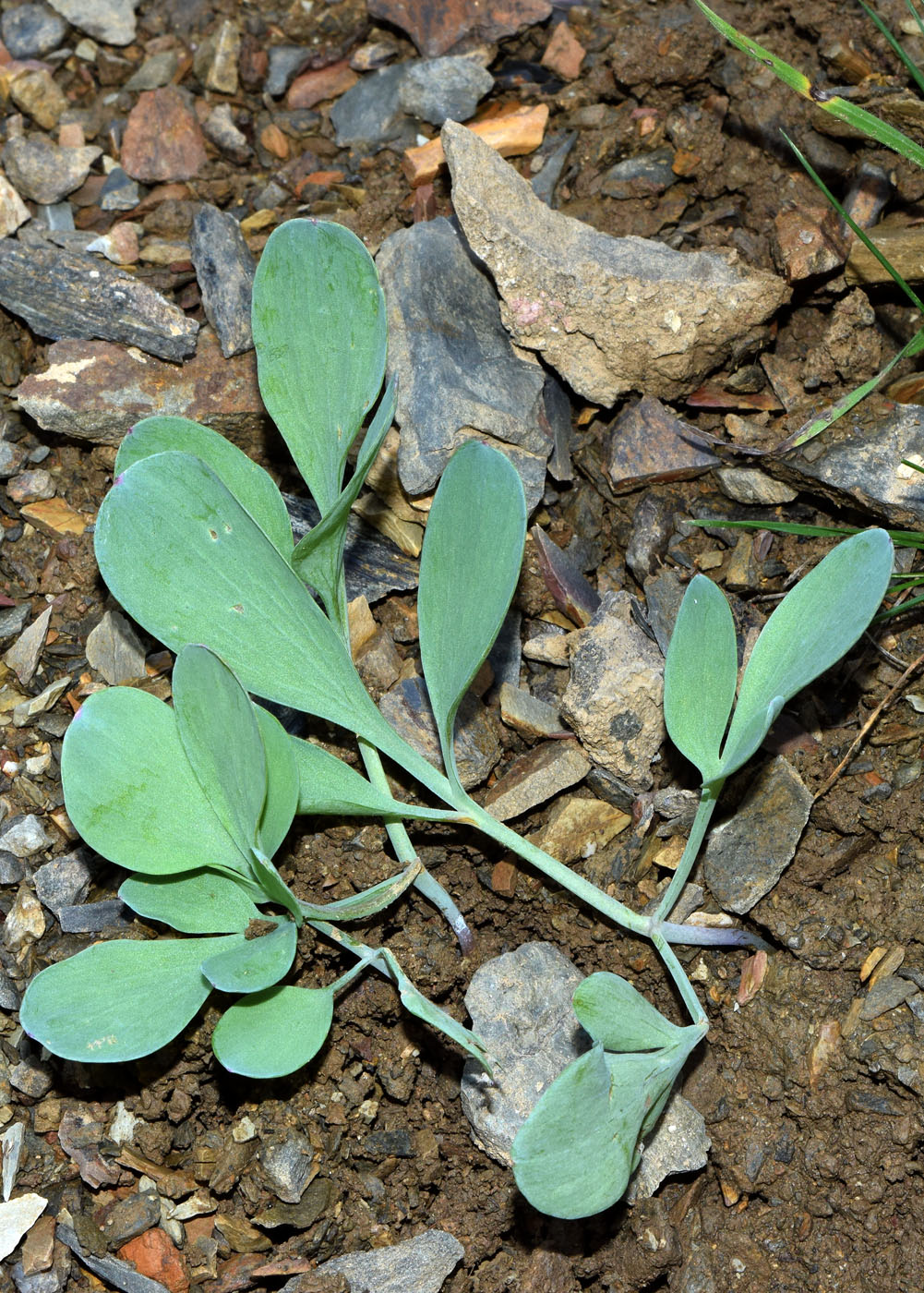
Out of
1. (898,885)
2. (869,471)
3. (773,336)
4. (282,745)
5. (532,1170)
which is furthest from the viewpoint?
(773,336)

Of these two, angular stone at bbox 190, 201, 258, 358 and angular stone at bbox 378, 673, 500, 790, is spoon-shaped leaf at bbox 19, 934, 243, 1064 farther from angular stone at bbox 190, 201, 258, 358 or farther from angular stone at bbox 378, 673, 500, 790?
angular stone at bbox 190, 201, 258, 358

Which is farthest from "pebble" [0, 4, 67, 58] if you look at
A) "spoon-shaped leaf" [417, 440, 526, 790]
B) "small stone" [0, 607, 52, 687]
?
"spoon-shaped leaf" [417, 440, 526, 790]

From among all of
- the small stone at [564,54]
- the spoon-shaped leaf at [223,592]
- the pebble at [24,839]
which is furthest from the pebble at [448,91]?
the pebble at [24,839]

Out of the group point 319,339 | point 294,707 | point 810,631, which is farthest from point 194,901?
Result: point 810,631

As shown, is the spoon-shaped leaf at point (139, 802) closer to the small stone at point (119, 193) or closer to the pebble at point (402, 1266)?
the pebble at point (402, 1266)

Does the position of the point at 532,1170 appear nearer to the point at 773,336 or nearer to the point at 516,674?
the point at 516,674

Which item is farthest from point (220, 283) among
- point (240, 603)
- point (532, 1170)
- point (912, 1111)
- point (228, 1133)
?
point (912, 1111)
